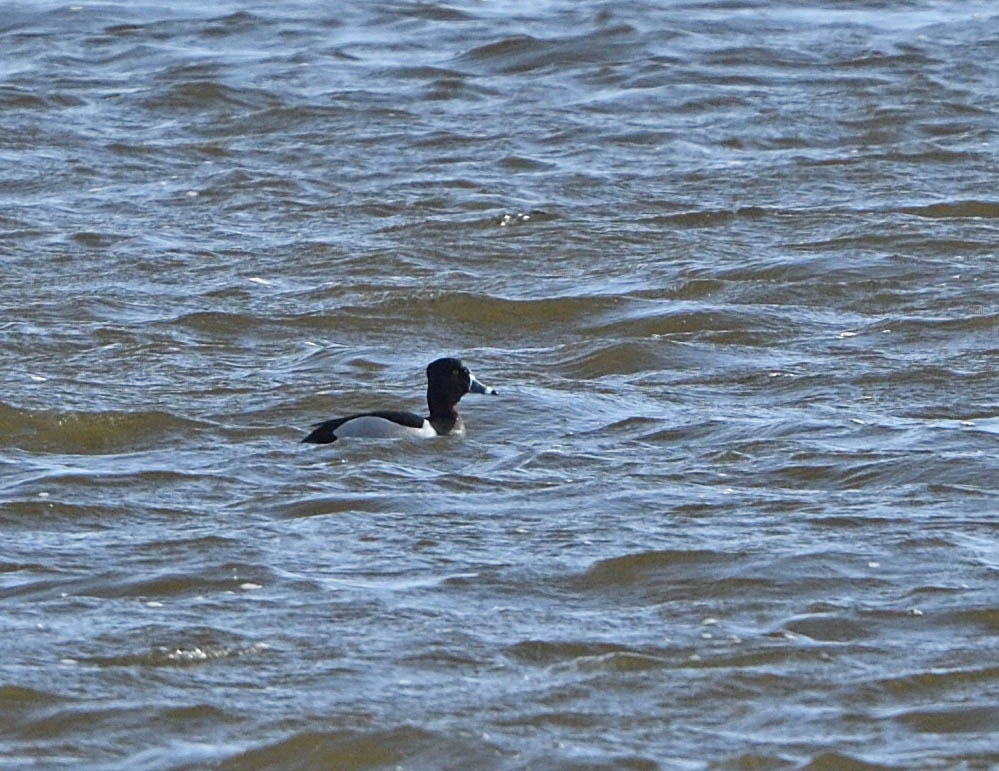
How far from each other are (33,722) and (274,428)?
11.7ft

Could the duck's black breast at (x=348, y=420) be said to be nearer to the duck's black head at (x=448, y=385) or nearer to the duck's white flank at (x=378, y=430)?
the duck's white flank at (x=378, y=430)

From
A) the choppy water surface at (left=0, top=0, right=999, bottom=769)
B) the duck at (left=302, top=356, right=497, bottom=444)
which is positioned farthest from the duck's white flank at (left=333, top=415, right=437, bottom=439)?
the choppy water surface at (left=0, top=0, right=999, bottom=769)

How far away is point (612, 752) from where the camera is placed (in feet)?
21.8

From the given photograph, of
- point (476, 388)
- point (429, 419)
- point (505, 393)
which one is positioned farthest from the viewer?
point (505, 393)

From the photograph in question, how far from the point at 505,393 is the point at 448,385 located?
57cm

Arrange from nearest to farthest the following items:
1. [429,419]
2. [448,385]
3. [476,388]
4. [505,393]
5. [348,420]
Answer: [348,420] < [429,419] < [448,385] < [476,388] < [505,393]

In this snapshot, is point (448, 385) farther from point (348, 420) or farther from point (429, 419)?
point (348, 420)

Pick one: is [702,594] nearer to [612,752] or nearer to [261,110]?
[612,752]

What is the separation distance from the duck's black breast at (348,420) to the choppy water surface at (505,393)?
0.14 meters

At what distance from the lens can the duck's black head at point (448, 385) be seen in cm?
1034

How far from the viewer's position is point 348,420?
1001 centimetres

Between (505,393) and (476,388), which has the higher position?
(476,388)

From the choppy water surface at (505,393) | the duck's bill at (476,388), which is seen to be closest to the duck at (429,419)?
the duck's bill at (476,388)

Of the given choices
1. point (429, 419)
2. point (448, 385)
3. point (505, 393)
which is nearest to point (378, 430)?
point (429, 419)
